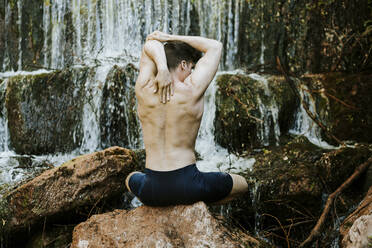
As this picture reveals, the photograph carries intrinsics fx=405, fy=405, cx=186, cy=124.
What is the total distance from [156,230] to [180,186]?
0.97 ft

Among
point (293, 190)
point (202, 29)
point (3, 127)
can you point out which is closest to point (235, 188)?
point (293, 190)

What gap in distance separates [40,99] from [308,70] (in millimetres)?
4778

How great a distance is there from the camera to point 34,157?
6375mm

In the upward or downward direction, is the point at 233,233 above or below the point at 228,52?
below

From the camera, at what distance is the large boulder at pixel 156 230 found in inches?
92.0

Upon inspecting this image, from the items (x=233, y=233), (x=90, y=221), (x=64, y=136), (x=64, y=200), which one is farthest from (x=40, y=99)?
(x=233, y=233)

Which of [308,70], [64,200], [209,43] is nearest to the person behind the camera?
[209,43]

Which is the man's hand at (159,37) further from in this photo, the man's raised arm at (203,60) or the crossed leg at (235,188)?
the crossed leg at (235,188)

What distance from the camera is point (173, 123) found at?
2.53 m

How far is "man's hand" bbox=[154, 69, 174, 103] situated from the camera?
2463 mm

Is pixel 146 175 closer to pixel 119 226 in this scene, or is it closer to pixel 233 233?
pixel 119 226

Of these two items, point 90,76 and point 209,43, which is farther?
point 90,76

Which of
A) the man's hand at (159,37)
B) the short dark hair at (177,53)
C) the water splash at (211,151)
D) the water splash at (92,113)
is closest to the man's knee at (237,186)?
the short dark hair at (177,53)

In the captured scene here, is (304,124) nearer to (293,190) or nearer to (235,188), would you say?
(293,190)
